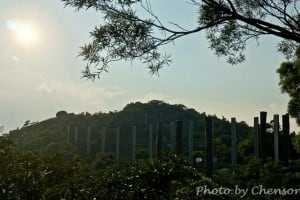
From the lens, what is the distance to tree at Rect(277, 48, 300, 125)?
13562mm

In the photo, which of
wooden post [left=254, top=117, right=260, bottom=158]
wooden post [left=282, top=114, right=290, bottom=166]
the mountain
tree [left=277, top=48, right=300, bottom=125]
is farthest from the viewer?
the mountain

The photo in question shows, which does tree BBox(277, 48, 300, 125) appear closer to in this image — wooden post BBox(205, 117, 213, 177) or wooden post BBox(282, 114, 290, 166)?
wooden post BBox(282, 114, 290, 166)

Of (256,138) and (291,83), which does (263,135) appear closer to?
(256,138)

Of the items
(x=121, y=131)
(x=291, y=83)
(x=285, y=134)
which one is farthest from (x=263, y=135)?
(x=121, y=131)

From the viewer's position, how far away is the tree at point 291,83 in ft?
44.5

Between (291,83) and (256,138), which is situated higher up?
(291,83)

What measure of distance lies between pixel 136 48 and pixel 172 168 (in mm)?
1724

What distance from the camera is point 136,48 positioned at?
6.70 m

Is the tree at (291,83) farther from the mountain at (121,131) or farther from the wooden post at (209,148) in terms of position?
the mountain at (121,131)

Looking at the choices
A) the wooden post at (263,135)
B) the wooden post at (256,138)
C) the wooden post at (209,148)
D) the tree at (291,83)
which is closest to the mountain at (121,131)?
the wooden post at (256,138)

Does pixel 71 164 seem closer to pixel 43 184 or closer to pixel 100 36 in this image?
pixel 43 184

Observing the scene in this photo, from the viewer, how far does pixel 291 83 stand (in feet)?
45.7

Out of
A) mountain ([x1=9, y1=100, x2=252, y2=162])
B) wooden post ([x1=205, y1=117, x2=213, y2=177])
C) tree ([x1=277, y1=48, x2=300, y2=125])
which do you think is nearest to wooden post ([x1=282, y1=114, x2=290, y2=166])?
tree ([x1=277, y1=48, x2=300, y2=125])

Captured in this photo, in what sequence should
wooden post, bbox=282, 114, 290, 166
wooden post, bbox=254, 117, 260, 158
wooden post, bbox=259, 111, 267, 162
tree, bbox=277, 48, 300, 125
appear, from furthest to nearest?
wooden post, bbox=254, 117, 260, 158 < wooden post, bbox=259, 111, 267, 162 < wooden post, bbox=282, 114, 290, 166 < tree, bbox=277, 48, 300, 125
